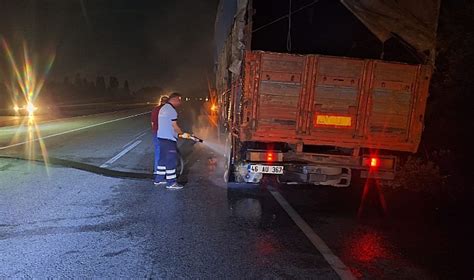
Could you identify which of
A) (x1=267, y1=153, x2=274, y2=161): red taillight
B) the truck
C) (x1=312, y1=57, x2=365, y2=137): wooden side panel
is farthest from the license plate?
(x1=312, y1=57, x2=365, y2=137): wooden side panel

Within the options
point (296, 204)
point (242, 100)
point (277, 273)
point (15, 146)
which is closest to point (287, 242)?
point (277, 273)

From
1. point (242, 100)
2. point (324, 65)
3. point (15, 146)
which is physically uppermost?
point (324, 65)

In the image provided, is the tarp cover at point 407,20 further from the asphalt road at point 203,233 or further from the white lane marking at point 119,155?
the white lane marking at point 119,155

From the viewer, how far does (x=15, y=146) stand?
11.3 m

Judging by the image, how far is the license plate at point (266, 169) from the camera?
20.7ft

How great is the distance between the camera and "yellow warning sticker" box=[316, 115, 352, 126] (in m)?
6.20

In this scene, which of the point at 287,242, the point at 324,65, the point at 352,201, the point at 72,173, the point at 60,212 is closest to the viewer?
the point at 287,242

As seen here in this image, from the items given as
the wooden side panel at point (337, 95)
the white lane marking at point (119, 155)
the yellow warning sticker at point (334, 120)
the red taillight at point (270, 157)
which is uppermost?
the wooden side panel at point (337, 95)

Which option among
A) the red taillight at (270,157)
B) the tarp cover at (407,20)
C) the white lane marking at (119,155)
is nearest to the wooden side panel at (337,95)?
the red taillight at (270,157)

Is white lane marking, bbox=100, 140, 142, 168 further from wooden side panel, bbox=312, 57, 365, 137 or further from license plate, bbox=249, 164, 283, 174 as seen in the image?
wooden side panel, bbox=312, 57, 365, 137

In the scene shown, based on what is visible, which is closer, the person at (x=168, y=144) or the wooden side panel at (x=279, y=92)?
the wooden side panel at (x=279, y=92)

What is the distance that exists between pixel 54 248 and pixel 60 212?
1373 mm

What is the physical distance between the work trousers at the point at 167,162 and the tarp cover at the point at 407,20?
13.9ft

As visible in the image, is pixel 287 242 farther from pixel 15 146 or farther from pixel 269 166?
pixel 15 146
